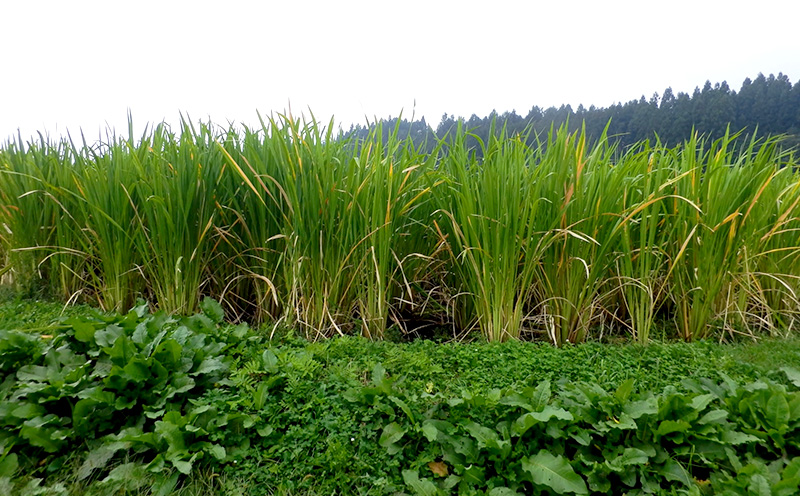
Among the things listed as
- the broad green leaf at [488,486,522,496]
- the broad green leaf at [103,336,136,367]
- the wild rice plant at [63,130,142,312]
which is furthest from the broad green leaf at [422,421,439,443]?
the wild rice plant at [63,130,142,312]

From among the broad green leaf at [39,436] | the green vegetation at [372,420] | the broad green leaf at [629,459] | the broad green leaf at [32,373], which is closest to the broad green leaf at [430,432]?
the green vegetation at [372,420]

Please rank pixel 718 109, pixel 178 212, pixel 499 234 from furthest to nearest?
pixel 718 109
pixel 178 212
pixel 499 234

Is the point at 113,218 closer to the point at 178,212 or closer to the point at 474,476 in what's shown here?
the point at 178,212

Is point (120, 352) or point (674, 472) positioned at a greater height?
point (120, 352)

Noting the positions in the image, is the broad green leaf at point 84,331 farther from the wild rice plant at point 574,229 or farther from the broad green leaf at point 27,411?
the wild rice plant at point 574,229

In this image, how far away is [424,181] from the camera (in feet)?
8.65

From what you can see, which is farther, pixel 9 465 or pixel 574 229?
pixel 574 229

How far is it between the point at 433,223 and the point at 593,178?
3.13ft

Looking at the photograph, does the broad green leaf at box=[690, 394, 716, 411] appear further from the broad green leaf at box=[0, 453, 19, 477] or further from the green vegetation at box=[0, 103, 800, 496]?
the broad green leaf at box=[0, 453, 19, 477]

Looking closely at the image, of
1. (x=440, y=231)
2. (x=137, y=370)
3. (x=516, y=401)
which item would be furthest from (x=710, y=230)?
(x=137, y=370)

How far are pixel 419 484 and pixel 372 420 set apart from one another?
0.32m

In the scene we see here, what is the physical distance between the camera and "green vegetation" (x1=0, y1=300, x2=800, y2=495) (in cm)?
132

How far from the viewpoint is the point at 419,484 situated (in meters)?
1.29

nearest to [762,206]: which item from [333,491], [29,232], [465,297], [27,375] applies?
[465,297]
